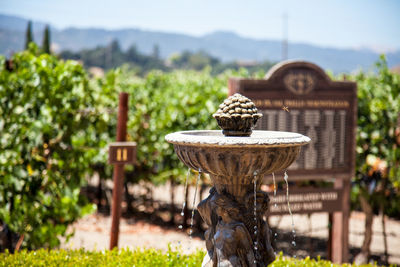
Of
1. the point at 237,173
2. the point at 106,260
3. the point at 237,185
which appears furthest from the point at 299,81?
the point at 106,260

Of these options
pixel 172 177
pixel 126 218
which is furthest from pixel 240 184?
pixel 126 218

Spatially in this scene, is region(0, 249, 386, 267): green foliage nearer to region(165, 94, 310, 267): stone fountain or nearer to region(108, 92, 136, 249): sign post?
A: region(165, 94, 310, 267): stone fountain

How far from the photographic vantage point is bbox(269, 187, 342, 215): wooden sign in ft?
21.6

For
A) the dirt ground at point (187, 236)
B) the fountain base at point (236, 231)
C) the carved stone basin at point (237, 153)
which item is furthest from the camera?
the dirt ground at point (187, 236)

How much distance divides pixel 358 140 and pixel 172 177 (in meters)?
4.21

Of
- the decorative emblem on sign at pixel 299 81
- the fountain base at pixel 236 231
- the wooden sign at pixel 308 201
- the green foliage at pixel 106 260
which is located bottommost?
the green foliage at pixel 106 260

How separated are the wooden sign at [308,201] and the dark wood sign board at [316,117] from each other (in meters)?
0.08

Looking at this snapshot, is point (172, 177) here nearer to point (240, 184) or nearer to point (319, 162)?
point (319, 162)

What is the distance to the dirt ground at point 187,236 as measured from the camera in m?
9.38

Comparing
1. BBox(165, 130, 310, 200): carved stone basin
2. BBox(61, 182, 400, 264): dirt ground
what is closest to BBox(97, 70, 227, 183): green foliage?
BBox(61, 182, 400, 264): dirt ground

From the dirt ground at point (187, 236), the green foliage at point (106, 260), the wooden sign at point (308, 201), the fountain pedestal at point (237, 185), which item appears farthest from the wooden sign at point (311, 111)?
the fountain pedestal at point (237, 185)

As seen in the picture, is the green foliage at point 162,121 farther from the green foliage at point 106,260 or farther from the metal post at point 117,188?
the green foliage at point 106,260

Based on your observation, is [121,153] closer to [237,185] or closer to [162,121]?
[237,185]

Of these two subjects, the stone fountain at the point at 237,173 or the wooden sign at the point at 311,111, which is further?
the wooden sign at the point at 311,111
